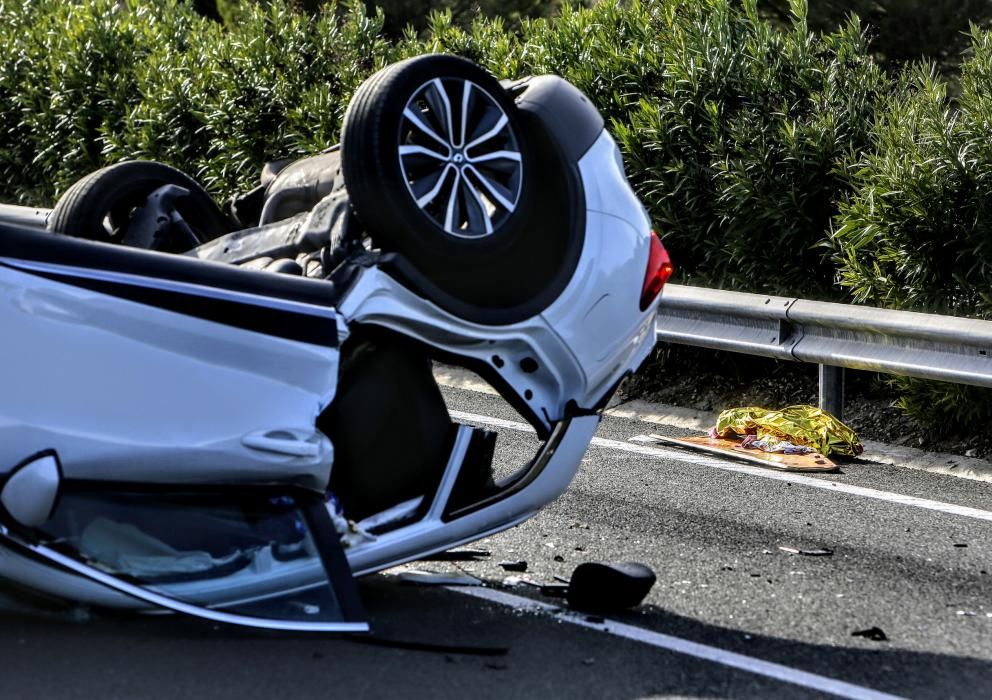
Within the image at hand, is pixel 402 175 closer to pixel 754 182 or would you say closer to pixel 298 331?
pixel 298 331

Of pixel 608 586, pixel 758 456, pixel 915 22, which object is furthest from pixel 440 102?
pixel 915 22

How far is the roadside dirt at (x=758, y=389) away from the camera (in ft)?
24.1

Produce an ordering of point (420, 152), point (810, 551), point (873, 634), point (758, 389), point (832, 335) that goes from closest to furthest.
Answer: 1. point (420, 152)
2. point (873, 634)
3. point (810, 551)
4. point (832, 335)
5. point (758, 389)

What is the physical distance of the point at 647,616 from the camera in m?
4.30

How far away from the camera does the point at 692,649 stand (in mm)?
4008

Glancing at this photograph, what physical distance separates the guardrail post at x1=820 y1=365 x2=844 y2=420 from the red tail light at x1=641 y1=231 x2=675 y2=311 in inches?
116

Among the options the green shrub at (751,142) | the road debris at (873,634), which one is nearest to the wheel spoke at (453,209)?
the road debris at (873,634)

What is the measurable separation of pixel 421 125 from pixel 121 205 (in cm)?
133

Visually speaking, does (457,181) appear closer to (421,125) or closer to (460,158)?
(460,158)

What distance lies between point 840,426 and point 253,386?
3929 mm

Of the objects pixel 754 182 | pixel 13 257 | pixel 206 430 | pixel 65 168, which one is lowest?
pixel 65 168

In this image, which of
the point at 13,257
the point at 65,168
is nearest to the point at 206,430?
the point at 13,257

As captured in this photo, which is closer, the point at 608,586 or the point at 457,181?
the point at 457,181

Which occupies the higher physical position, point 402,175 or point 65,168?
point 402,175
